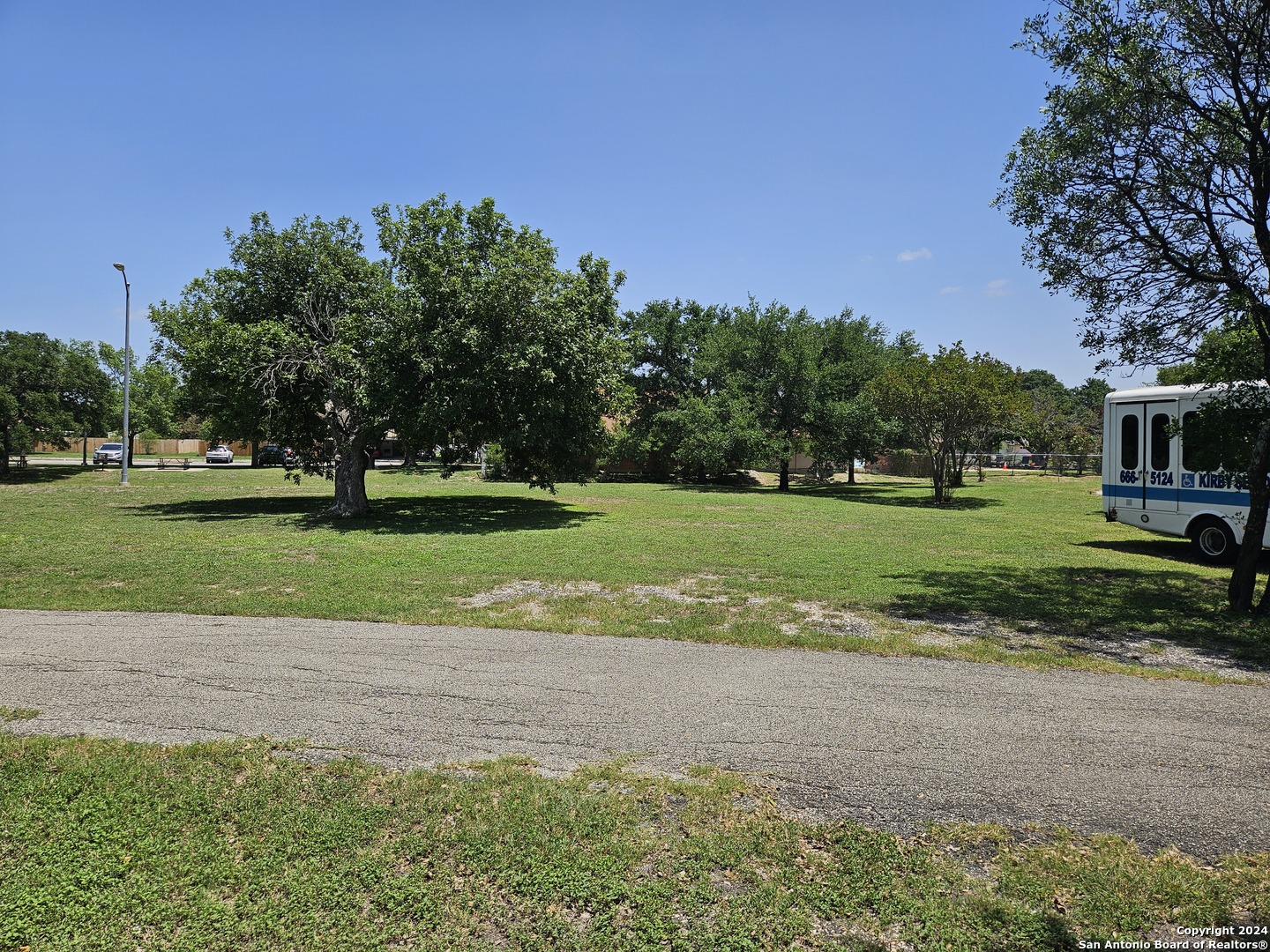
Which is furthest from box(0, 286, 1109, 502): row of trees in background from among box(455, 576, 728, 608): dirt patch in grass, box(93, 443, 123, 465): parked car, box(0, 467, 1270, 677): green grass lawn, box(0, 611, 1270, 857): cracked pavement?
box(93, 443, 123, 465): parked car

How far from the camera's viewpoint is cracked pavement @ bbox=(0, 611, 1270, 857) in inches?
146

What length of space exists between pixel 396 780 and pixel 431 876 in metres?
0.83

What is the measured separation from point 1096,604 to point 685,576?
16.6 ft

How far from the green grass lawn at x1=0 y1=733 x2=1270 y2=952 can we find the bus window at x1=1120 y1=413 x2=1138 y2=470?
12.8 meters

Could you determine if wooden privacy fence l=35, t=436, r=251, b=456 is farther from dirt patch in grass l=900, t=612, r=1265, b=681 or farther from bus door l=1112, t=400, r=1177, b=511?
dirt patch in grass l=900, t=612, r=1265, b=681

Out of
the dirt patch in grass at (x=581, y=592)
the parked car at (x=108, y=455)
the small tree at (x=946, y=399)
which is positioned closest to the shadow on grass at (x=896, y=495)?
the small tree at (x=946, y=399)

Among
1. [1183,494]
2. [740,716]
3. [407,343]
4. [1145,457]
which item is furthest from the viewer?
[407,343]

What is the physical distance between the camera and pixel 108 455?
53094 mm

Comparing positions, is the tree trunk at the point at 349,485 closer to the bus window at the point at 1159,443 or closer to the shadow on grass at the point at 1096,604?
the shadow on grass at the point at 1096,604

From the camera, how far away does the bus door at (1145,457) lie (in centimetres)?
1330

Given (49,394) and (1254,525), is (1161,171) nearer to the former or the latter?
(1254,525)

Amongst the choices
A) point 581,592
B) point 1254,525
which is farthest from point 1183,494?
point 581,592

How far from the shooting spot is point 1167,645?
6938 mm

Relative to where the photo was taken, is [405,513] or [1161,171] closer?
[1161,171]
